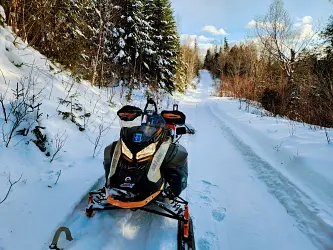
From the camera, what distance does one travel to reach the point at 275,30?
62.1 feet

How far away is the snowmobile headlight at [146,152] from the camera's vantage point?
2.35 meters

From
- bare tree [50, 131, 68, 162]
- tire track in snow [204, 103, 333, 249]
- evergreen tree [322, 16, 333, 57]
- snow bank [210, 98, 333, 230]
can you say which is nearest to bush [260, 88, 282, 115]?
evergreen tree [322, 16, 333, 57]

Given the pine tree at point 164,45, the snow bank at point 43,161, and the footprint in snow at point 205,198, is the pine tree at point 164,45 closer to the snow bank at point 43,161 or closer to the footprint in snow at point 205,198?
the snow bank at point 43,161

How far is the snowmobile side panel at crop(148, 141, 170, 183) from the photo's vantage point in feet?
7.59

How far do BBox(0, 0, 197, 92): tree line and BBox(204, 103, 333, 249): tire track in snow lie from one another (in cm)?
675

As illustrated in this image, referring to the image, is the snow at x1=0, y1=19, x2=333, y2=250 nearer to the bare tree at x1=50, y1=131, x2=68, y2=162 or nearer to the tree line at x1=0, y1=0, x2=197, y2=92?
the bare tree at x1=50, y1=131, x2=68, y2=162

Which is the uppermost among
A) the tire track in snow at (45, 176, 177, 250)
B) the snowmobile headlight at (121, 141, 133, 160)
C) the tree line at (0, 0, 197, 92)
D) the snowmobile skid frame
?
the tree line at (0, 0, 197, 92)

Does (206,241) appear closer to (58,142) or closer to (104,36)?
(58,142)

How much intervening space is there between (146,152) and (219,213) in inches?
54.3

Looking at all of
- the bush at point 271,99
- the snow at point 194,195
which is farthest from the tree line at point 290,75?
the snow at point 194,195

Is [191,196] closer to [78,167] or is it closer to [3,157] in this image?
[78,167]

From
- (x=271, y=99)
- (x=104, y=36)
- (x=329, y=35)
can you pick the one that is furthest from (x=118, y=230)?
(x=329, y=35)

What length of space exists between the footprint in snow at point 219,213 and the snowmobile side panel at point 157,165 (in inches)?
41.6

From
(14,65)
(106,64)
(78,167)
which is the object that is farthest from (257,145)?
(106,64)
